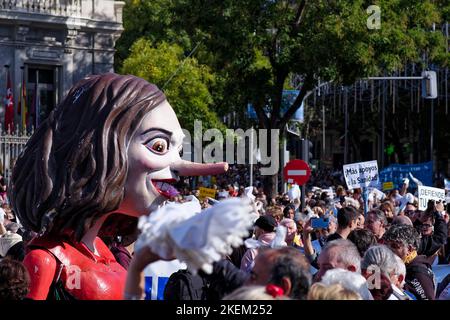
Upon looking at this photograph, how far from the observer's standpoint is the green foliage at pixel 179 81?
31.4m

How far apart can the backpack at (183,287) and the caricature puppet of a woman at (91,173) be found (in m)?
0.39

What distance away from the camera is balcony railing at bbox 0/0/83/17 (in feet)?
94.4

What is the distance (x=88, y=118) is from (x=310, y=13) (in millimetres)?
21191

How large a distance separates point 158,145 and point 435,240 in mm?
6100

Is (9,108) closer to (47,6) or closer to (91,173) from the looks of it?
(47,6)

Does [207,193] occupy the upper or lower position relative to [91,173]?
lower

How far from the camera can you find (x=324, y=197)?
2298 cm

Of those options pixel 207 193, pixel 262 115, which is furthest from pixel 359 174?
pixel 262 115

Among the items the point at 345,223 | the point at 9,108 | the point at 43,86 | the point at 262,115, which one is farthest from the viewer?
the point at 43,86

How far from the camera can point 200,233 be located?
3.19 meters

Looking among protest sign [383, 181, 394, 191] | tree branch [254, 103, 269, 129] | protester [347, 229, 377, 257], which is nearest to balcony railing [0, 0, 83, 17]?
tree branch [254, 103, 269, 129]

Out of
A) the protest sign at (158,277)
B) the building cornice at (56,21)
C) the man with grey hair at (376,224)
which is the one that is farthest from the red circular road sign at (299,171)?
the protest sign at (158,277)
